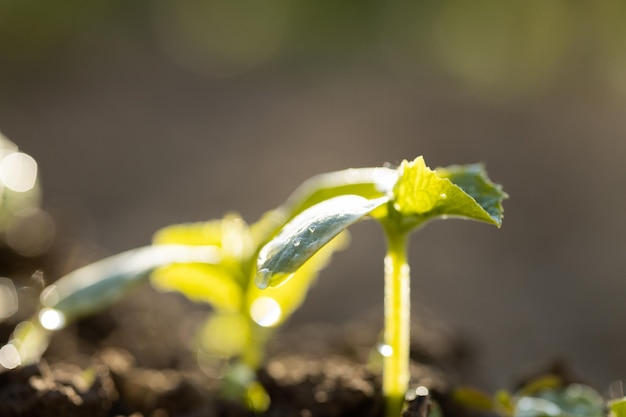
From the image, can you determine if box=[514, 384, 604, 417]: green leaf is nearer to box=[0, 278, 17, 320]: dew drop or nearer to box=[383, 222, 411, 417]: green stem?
box=[383, 222, 411, 417]: green stem

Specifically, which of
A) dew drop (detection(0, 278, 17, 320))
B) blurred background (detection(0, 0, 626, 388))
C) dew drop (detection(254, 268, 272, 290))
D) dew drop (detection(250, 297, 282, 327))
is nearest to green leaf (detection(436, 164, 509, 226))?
dew drop (detection(254, 268, 272, 290))

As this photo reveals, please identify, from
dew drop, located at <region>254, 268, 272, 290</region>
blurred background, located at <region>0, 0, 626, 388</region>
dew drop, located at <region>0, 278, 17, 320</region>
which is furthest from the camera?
blurred background, located at <region>0, 0, 626, 388</region>

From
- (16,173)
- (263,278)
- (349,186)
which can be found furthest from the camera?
(16,173)

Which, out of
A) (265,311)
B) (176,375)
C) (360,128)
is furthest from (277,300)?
(360,128)

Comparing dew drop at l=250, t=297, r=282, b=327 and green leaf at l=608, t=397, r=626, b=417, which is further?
dew drop at l=250, t=297, r=282, b=327

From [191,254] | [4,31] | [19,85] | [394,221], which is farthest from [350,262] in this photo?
[4,31]

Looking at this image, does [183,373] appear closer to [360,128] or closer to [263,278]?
[263,278]

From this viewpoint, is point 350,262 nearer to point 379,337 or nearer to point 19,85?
point 379,337

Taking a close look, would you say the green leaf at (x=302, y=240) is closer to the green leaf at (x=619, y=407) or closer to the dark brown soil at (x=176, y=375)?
the dark brown soil at (x=176, y=375)
